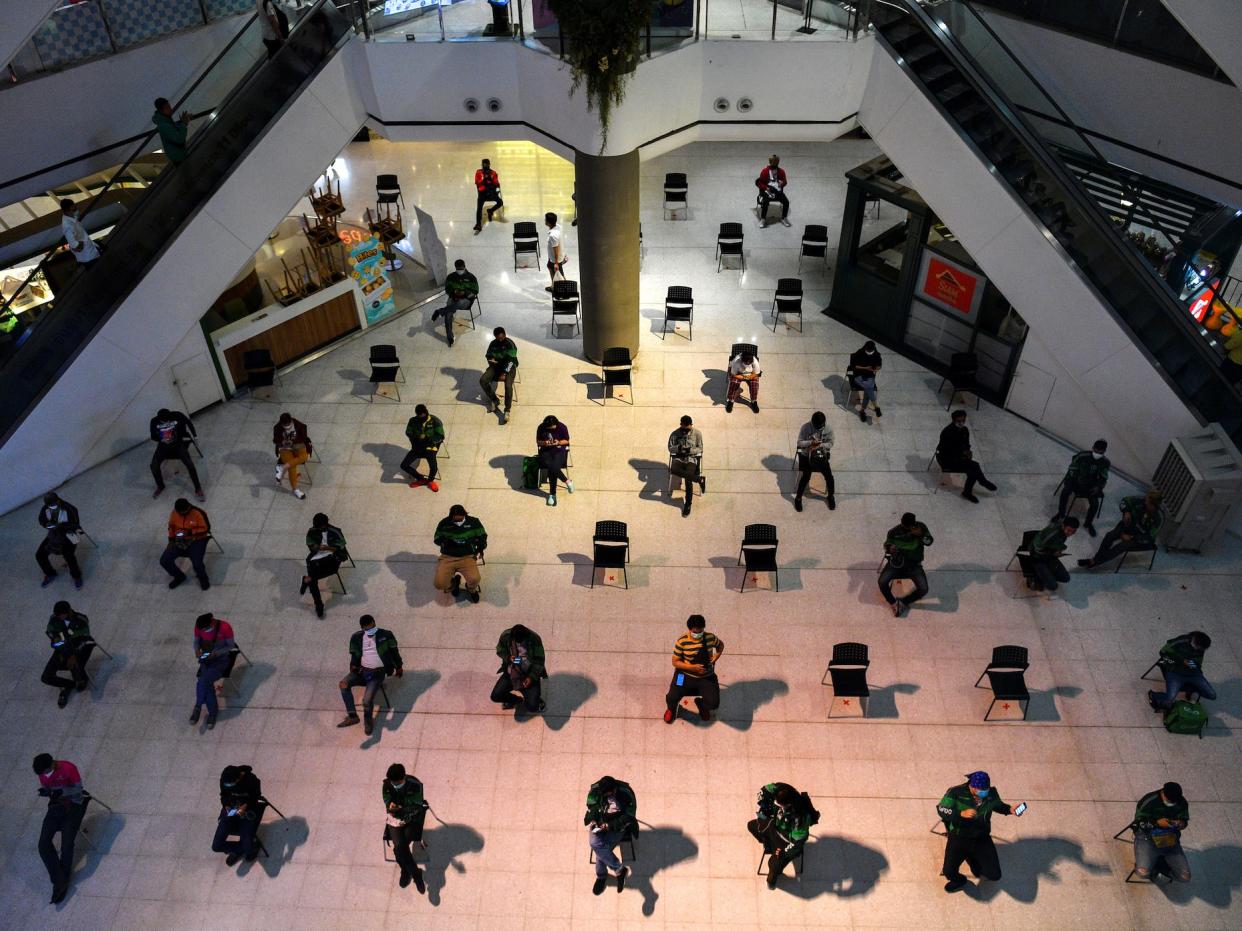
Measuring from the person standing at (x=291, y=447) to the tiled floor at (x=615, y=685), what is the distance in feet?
1.27

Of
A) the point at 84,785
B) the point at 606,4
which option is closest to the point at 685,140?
the point at 606,4

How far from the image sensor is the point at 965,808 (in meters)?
8.74

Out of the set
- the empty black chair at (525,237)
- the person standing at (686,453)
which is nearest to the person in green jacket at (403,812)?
the person standing at (686,453)

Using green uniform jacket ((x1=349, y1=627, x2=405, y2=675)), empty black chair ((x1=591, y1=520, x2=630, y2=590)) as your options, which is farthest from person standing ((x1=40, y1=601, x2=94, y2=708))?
empty black chair ((x1=591, y1=520, x2=630, y2=590))

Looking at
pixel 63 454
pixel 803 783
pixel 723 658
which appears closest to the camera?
pixel 803 783

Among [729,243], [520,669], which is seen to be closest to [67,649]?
[520,669]

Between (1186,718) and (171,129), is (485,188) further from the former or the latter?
(1186,718)

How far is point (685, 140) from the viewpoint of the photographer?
13.9 meters

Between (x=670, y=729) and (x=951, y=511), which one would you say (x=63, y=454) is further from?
(x=951, y=511)

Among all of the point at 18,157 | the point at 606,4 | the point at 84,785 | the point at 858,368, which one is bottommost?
the point at 84,785

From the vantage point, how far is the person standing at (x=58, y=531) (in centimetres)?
1173

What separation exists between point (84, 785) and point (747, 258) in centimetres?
1268

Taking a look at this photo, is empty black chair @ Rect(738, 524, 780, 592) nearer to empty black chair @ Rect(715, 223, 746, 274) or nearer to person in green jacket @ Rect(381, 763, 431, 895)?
person in green jacket @ Rect(381, 763, 431, 895)

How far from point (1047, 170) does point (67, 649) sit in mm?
12539
